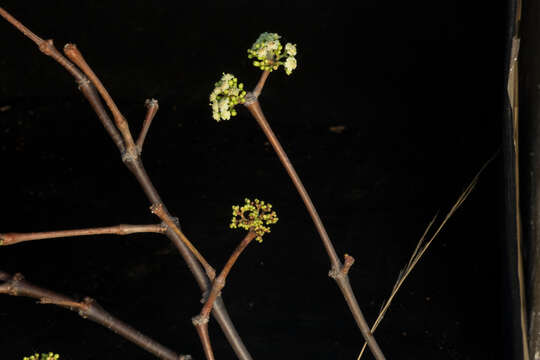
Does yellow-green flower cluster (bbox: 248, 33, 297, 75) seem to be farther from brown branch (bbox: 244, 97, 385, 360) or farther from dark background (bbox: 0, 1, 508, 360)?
dark background (bbox: 0, 1, 508, 360)

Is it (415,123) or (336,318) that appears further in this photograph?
(415,123)

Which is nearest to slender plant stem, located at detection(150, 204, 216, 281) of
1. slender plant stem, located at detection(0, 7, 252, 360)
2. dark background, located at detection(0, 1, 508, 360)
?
slender plant stem, located at detection(0, 7, 252, 360)

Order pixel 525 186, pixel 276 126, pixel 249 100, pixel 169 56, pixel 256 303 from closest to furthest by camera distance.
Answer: pixel 249 100 < pixel 525 186 < pixel 256 303 < pixel 276 126 < pixel 169 56

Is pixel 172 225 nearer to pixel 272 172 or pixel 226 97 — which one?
pixel 226 97

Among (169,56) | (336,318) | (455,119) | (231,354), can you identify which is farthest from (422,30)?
(231,354)

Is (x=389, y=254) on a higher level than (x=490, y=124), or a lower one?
lower

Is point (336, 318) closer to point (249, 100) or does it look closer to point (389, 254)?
point (389, 254)

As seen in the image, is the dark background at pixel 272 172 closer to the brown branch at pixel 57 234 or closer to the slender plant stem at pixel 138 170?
the slender plant stem at pixel 138 170
